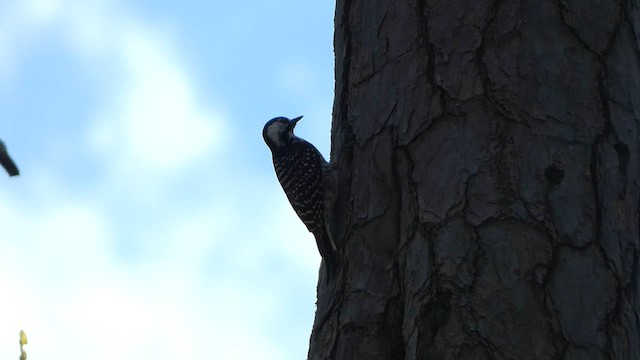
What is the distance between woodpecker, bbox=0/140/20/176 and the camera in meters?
1.26

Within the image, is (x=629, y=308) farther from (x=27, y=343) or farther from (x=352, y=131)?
(x=27, y=343)

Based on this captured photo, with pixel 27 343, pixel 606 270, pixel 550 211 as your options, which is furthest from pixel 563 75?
pixel 27 343

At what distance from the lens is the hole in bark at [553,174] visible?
2.83 metres

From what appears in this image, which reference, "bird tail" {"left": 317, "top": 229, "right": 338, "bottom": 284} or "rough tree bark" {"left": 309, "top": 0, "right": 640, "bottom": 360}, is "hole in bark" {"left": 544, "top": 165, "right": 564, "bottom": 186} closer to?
"rough tree bark" {"left": 309, "top": 0, "right": 640, "bottom": 360}

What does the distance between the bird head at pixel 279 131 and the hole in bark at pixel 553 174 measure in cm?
333

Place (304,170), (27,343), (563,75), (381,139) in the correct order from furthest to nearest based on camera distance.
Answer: (304,170)
(381,139)
(563,75)
(27,343)

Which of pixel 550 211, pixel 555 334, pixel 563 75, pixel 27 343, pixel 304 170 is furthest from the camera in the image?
pixel 304 170

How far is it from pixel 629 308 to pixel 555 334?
27 cm

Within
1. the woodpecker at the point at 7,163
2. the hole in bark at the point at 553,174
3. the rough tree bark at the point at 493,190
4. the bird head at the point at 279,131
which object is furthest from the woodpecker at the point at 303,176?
the woodpecker at the point at 7,163

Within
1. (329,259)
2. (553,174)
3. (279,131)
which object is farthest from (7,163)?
(279,131)

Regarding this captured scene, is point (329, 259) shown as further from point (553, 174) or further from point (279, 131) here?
point (279, 131)

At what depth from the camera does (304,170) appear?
17.2ft

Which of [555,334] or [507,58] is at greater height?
[507,58]

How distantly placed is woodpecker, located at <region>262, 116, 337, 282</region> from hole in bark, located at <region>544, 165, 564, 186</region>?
2.85 feet
